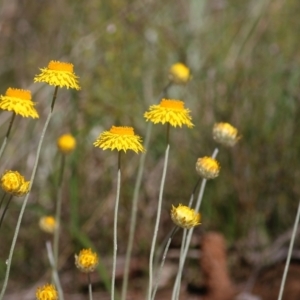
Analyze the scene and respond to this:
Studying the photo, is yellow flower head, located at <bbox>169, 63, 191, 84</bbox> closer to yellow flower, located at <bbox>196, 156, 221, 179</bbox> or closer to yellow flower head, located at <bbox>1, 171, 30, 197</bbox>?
yellow flower, located at <bbox>196, 156, 221, 179</bbox>

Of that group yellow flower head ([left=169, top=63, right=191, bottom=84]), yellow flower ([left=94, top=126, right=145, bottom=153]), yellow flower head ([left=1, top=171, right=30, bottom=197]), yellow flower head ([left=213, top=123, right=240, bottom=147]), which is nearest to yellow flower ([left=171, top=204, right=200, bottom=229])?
yellow flower ([left=94, top=126, right=145, bottom=153])

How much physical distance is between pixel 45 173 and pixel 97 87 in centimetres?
45

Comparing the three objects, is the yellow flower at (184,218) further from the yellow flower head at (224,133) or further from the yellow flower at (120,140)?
the yellow flower head at (224,133)

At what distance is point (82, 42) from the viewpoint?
2576 millimetres

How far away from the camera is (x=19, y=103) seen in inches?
46.9

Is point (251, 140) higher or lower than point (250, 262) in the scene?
higher

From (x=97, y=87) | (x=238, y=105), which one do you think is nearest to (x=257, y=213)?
(x=238, y=105)

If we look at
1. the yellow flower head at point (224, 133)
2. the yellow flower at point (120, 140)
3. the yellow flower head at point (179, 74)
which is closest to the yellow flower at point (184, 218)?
the yellow flower at point (120, 140)

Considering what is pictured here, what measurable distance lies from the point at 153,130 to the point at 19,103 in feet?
5.17

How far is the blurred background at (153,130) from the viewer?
2510mm

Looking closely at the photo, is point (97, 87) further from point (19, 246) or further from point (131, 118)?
point (19, 246)

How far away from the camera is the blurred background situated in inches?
98.8

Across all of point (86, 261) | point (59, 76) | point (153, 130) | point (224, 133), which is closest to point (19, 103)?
point (59, 76)

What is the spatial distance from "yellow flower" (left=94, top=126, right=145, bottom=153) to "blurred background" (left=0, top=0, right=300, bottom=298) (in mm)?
1101
